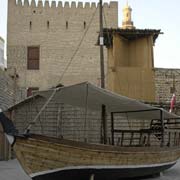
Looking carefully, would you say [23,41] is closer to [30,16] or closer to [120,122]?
[30,16]

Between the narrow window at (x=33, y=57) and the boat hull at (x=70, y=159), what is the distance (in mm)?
28047

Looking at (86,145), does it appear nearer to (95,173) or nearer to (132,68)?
(95,173)

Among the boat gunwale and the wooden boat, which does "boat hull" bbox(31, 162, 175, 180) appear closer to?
the wooden boat

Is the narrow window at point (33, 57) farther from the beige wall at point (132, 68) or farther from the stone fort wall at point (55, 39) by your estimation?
the beige wall at point (132, 68)

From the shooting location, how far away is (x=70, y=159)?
33.4 ft

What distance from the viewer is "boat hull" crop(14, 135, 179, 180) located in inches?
388

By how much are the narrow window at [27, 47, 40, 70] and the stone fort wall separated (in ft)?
1.11

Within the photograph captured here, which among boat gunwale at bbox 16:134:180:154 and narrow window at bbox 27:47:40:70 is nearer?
boat gunwale at bbox 16:134:180:154

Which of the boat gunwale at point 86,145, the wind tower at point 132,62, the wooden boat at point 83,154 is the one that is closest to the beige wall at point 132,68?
the wind tower at point 132,62

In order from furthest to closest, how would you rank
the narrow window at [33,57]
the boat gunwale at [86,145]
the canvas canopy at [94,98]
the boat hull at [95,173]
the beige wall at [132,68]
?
the narrow window at [33,57]
the beige wall at [132,68]
the canvas canopy at [94,98]
the boat hull at [95,173]
the boat gunwale at [86,145]

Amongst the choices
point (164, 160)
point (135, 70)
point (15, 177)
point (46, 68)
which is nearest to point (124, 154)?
point (164, 160)

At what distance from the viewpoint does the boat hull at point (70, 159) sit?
985 cm

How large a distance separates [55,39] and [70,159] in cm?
3003

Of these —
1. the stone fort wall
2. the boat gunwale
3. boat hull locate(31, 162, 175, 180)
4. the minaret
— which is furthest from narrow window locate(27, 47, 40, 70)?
the boat gunwale
